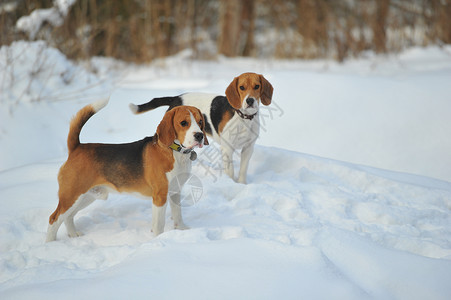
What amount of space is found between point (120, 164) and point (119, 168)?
28 millimetres

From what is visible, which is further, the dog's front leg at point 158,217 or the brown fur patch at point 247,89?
the brown fur patch at point 247,89

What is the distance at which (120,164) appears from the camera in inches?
116

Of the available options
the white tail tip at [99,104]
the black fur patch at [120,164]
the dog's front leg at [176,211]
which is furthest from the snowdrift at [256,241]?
the white tail tip at [99,104]

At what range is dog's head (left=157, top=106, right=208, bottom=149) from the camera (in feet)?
8.86

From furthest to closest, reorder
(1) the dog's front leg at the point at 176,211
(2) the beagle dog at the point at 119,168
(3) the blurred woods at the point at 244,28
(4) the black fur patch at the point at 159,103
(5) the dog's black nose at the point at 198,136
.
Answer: (3) the blurred woods at the point at 244,28 < (4) the black fur patch at the point at 159,103 < (1) the dog's front leg at the point at 176,211 < (2) the beagle dog at the point at 119,168 < (5) the dog's black nose at the point at 198,136

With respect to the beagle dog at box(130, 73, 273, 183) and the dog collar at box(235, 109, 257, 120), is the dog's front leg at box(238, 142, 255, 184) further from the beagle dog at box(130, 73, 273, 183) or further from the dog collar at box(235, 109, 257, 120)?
the dog collar at box(235, 109, 257, 120)

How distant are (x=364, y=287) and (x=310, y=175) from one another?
2002mm

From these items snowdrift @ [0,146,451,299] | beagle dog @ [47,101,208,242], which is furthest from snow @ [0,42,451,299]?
beagle dog @ [47,101,208,242]

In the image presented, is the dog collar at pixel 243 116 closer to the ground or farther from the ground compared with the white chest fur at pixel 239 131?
farther from the ground

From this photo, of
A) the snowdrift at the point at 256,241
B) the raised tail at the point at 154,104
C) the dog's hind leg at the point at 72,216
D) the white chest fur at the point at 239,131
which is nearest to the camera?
the snowdrift at the point at 256,241

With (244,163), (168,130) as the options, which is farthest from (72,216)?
(244,163)

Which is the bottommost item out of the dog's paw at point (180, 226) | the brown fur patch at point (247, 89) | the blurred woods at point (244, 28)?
the dog's paw at point (180, 226)

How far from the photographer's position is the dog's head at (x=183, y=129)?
106 inches

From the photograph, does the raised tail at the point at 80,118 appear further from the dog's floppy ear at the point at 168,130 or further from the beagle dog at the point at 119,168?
the dog's floppy ear at the point at 168,130
